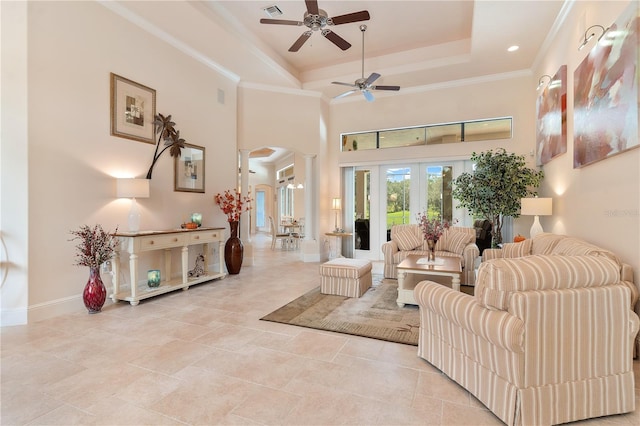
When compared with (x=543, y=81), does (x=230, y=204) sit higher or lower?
lower

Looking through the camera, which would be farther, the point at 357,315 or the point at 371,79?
the point at 371,79

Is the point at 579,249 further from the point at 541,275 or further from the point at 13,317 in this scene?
the point at 13,317

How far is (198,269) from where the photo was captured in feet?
17.2

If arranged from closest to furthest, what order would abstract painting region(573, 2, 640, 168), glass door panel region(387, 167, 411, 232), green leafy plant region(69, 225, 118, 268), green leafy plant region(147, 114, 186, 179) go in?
abstract painting region(573, 2, 640, 168) → green leafy plant region(69, 225, 118, 268) → green leafy plant region(147, 114, 186, 179) → glass door panel region(387, 167, 411, 232)

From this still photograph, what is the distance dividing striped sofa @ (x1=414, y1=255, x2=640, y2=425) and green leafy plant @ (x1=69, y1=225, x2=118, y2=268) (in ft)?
13.0

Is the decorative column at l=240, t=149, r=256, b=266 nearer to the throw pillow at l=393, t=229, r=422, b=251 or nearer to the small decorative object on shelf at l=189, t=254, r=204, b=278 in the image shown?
the small decorative object on shelf at l=189, t=254, r=204, b=278

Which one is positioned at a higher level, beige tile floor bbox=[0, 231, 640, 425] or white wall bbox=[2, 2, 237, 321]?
white wall bbox=[2, 2, 237, 321]

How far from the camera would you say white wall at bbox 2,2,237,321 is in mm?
3402

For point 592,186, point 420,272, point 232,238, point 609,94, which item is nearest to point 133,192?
point 232,238

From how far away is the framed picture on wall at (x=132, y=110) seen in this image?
4168mm

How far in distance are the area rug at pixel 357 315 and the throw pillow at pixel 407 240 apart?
1.21 m

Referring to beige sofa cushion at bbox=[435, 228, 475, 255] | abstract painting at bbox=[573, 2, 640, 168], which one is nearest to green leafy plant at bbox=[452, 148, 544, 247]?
beige sofa cushion at bbox=[435, 228, 475, 255]

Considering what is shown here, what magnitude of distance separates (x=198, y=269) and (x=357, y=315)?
9.72ft

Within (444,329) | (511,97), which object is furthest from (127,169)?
(511,97)
